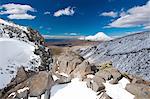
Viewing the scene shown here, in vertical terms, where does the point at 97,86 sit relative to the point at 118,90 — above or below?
above

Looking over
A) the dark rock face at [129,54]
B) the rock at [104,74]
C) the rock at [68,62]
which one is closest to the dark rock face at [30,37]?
the rock at [68,62]

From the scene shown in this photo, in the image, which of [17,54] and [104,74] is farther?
[17,54]

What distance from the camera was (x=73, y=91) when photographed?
59.5 ft

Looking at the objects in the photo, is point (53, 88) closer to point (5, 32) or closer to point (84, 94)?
point (84, 94)

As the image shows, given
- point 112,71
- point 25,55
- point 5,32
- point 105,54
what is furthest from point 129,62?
point 5,32

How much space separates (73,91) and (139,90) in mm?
4255

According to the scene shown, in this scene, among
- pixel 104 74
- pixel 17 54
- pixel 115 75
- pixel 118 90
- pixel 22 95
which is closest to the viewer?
pixel 118 90

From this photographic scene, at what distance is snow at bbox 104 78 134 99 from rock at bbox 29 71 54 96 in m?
3.81

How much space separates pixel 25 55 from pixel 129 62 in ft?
38.4

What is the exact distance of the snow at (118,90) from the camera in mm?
16766

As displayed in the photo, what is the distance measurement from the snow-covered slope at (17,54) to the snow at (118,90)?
681 centimetres

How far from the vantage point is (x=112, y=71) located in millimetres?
19516

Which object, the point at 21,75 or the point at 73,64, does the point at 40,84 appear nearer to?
the point at 21,75

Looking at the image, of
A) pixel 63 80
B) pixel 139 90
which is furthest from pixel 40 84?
pixel 139 90
